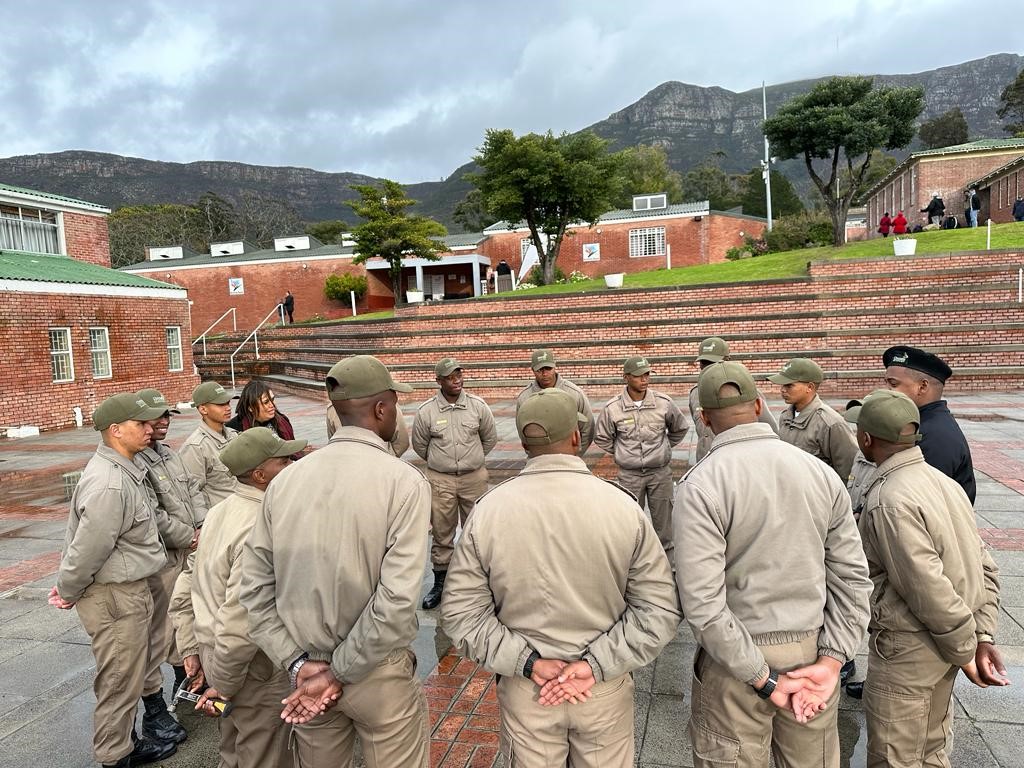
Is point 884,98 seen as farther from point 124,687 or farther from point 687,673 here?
point 124,687

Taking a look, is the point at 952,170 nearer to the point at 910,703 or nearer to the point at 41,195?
the point at 910,703

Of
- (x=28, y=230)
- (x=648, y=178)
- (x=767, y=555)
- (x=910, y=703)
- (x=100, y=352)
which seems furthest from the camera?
(x=648, y=178)

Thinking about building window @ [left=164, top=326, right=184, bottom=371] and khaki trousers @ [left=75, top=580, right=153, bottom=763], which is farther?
building window @ [left=164, top=326, right=184, bottom=371]

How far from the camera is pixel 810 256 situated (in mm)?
19562

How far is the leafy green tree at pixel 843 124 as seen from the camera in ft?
69.0

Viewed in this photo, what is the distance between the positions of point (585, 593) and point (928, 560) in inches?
51.2

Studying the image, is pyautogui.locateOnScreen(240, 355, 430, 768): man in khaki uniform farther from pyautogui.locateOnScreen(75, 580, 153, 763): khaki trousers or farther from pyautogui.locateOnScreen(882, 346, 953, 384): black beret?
pyautogui.locateOnScreen(882, 346, 953, 384): black beret

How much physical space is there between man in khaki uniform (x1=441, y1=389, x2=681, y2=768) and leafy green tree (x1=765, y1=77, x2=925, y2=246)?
22867 millimetres

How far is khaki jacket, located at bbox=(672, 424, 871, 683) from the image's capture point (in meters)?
2.11

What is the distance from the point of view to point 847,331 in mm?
15016

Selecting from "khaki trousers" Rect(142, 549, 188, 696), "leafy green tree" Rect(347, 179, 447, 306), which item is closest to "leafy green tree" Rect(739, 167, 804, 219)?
"leafy green tree" Rect(347, 179, 447, 306)

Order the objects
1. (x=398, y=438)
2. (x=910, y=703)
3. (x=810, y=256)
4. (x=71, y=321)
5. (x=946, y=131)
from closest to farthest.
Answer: (x=910, y=703), (x=398, y=438), (x=71, y=321), (x=810, y=256), (x=946, y=131)

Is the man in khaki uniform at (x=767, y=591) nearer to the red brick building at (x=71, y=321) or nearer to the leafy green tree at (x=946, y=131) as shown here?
the red brick building at (x=71, y=321)

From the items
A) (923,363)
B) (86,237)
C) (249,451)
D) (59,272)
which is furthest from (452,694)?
(86,237)
